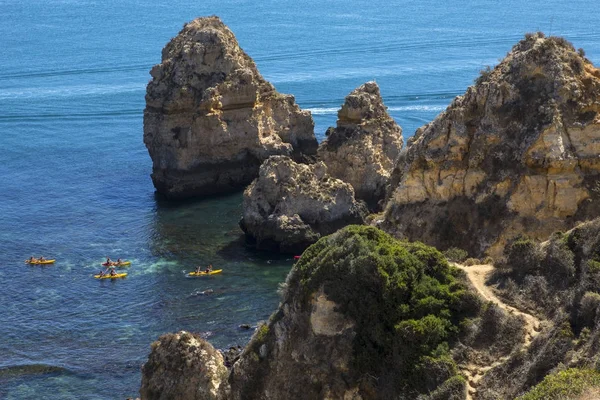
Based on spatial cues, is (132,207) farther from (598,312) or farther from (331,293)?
(598,312)

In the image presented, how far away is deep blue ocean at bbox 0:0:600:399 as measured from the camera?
146 feet

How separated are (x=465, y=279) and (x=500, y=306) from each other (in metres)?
1.34

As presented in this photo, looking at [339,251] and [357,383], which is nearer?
[357,383]

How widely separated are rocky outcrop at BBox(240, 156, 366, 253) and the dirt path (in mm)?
27822

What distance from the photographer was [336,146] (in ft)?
202

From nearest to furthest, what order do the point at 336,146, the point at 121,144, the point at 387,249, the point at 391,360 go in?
the point at 391,360 < the point at 387,249 < the point at 336,146 < the point at 121,144

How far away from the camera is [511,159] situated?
32.2m

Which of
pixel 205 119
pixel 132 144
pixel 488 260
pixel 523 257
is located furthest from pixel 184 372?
pixel 132 144

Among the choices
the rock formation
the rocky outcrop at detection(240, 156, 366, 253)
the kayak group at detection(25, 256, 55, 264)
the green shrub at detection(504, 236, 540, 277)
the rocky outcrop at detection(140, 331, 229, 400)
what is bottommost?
the kayak group at detection(25, 256, 55, 264)

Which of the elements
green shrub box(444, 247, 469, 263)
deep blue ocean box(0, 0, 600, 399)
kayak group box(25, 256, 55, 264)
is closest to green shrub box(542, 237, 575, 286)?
green shrub box(444, 247, 469, 263)

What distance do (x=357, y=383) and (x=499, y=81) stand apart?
44.0 ft

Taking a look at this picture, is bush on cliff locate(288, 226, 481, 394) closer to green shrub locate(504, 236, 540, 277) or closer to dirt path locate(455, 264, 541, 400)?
dirt path locate(455, 264, 541, 400)

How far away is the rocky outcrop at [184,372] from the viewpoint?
1092 inches

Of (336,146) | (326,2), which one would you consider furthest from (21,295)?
(326,2)
